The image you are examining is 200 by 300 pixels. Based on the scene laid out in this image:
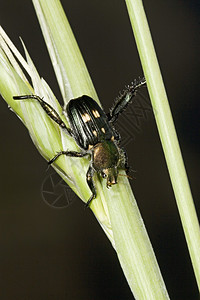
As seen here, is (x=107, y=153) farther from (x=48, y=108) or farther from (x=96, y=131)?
(x=48, y=108)

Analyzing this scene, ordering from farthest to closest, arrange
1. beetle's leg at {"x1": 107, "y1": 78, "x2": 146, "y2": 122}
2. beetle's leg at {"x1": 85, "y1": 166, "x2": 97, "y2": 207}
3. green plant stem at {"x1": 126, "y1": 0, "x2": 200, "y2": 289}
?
1. beetle's leg at {"x1": 107, "y1": 78, "x2": 146, "y2": 122}
2. beetle's leg at {"x1": 85, "y1": 166, "x2": 97, "y2": 207}
3. green plant stem at {"x1": 126, "y1": 0, "x2": 200, "y2": 289}

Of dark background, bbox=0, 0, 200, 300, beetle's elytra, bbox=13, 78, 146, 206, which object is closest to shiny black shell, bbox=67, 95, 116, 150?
beetle's elytra, bbox=13, 78, 146, 206

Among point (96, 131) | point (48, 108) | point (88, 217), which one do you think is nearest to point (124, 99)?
point (96, 131)

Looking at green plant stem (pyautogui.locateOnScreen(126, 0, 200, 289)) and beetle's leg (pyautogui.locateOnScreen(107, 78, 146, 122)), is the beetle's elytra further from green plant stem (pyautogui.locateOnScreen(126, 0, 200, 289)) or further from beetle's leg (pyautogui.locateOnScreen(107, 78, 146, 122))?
green plant stem (pyautogui.locateOnScreen(126, 0, 200, 289))

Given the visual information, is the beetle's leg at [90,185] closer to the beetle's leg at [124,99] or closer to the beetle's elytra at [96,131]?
the beetle's elytra at [96,131]

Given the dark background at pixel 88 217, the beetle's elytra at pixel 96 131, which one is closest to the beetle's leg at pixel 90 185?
the beetle's elytra at pixel 96 131

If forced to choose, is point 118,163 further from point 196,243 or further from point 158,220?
point 158,220

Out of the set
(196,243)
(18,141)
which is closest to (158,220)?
(18,141)
